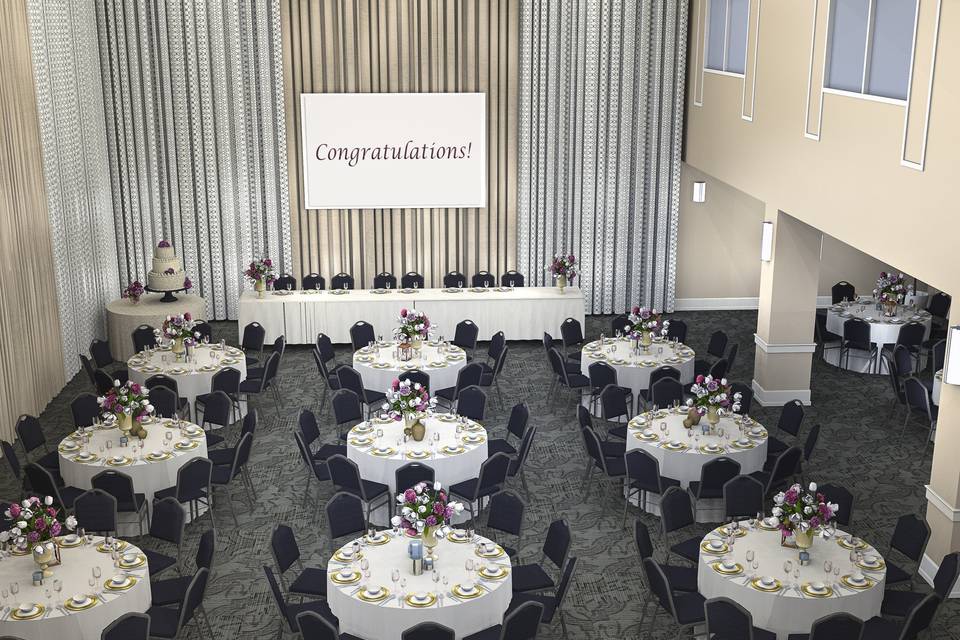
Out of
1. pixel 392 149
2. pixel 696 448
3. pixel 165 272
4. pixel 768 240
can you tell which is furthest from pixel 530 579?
pixel 392 149

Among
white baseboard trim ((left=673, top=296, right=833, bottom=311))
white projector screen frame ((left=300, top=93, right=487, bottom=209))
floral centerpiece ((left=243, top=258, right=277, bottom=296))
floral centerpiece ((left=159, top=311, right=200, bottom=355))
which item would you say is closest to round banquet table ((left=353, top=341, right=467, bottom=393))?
floral centerpiece ((left=159, top=311, right=200, bottom=355))

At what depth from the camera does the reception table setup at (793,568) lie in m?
7.38

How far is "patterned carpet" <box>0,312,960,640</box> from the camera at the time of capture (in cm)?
872

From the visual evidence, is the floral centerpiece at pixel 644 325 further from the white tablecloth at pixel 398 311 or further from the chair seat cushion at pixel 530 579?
the chair seat cushion at pixel 530 579

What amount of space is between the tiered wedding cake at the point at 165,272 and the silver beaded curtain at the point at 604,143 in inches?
221

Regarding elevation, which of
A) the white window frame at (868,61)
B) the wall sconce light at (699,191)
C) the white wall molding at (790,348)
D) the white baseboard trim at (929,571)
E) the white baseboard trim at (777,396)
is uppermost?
the white window frame at (868,61)

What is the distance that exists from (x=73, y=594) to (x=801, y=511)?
17.8 feet

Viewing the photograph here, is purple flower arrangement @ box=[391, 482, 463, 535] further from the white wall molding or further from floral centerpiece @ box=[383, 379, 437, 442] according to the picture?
the white wall molding

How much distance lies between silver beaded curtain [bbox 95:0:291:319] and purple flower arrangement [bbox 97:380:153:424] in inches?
279

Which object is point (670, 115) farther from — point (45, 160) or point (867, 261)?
point (45, 160)

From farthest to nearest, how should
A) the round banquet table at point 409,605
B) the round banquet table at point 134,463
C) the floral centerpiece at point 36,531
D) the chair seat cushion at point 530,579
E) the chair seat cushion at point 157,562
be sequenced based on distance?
the round banquet table at point 134,463 → the chair seat cushion at point 157,562 → the chair seat cushion at point 530,579 → the floral centerpiece at point 36,531 → the round banquet table at point 409,605

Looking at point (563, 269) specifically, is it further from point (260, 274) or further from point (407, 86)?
point (260, 274)

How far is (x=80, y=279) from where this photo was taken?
15.0 metres

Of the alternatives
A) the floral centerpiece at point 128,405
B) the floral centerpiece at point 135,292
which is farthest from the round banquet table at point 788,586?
the floral centerpiece at point 135,292
